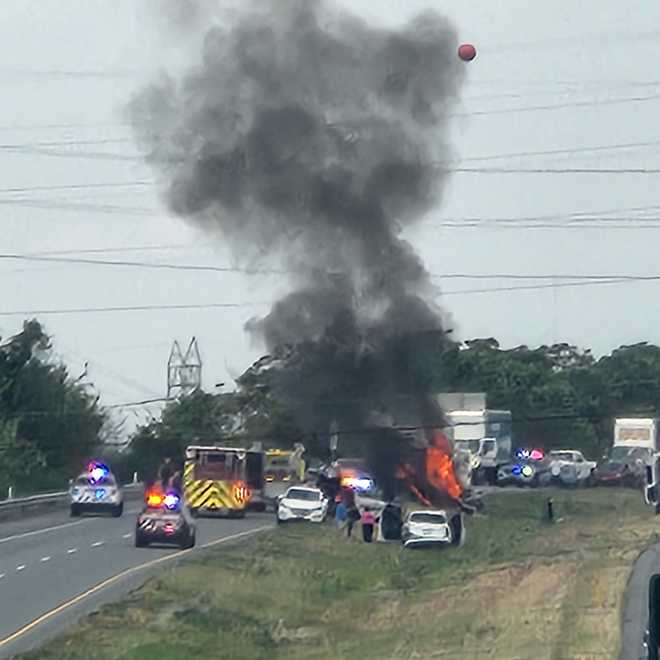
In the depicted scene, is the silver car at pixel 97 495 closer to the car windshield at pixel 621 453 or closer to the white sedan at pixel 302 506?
the white sedan at pixel 302 506

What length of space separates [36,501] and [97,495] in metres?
5.11

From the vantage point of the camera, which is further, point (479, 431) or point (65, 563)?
point (479, 431)

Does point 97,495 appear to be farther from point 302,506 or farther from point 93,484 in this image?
point 302,506

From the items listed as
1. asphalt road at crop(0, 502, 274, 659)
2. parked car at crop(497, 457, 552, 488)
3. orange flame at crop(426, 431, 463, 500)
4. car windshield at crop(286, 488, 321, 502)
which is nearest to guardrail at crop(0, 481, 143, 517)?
asphalt road at crop(0, 502, 274, 659)

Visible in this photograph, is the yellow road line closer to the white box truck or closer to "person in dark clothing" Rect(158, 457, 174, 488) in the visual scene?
"person in dark clothing" Rect(158, 457, 174, 488)

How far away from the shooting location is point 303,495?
2598 inches

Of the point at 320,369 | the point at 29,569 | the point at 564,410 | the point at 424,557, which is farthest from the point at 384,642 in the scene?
the point at 564,410

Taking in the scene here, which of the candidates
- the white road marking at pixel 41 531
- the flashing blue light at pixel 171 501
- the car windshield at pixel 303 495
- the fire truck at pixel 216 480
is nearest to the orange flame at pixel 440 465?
the car windshield at pixel 303 495

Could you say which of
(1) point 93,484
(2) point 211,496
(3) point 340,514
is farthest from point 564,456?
(3) point 340,514

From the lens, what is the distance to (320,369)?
55125mm

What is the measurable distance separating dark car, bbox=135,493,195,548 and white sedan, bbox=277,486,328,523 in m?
10.8

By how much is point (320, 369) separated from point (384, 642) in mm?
24955

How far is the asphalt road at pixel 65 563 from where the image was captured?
34.6 meters

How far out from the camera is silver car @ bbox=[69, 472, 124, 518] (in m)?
66.3
